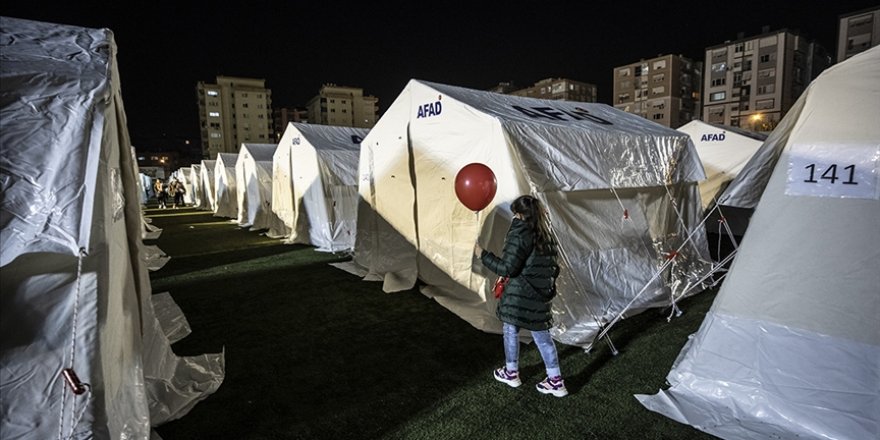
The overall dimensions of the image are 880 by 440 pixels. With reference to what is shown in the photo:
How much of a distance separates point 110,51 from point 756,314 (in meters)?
5.11

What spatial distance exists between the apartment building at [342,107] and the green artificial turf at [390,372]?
63072 millimetres

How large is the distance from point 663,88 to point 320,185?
170 feet

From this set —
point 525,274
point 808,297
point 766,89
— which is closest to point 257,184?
point 525,274

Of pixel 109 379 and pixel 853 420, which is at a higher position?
pixel 109 379

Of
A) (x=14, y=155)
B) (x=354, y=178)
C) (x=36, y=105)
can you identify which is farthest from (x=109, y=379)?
(x=354, y=178)

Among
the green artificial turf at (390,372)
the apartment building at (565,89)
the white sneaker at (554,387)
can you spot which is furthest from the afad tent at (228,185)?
the apartment building at (565,89)

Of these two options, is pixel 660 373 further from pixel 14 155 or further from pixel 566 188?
pixel 14 155

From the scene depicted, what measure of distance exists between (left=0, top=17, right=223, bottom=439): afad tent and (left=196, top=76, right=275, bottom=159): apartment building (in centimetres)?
6512

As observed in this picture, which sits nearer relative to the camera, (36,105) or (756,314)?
(36,105)

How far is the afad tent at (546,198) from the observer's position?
4.69 metres

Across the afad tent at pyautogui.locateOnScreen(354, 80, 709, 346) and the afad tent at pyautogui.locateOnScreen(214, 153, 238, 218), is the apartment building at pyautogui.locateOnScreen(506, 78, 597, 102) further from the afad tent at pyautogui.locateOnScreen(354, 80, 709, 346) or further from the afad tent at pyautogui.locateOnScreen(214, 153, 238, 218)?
the afad tent at pyautogui.locateOnScreen(354, 80, 709, 346)

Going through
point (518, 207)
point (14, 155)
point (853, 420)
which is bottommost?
point (853, 420)

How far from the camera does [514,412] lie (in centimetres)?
313

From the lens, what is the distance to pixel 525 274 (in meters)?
3.16
